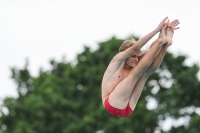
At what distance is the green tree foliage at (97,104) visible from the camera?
1815 inches

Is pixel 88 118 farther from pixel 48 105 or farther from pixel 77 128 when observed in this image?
pixel 48 105

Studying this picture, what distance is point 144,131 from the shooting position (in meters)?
46.3

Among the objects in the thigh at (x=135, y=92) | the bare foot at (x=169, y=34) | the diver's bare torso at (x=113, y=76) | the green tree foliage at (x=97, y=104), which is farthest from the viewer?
the green tree foliage at (x=97, y=104)

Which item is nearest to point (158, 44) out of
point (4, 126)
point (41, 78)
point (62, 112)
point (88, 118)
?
point (88, 118)

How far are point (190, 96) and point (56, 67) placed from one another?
17.5 meters

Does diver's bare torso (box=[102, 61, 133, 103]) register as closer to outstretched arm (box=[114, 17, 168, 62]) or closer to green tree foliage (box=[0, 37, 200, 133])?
outstretched arm (box=[114, 17, 168, 62])

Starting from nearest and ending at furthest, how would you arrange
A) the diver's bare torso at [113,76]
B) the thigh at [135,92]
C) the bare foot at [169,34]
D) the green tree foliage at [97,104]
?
the bare foot at [169,34] → the diver's bare torso at [113,76] → the thigh at [135,92] → the green tree foliage at [97,104]

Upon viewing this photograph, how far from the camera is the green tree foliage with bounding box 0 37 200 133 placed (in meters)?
46.1

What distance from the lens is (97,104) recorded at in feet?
158

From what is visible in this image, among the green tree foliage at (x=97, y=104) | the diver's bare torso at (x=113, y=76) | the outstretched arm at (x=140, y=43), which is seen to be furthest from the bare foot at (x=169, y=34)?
the green tree foliage at (x=97, y=104)

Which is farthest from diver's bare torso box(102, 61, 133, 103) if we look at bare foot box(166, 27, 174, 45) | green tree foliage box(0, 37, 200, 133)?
green tree foliage box(0, 37, 200, 133)

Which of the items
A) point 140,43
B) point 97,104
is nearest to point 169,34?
point 140,43

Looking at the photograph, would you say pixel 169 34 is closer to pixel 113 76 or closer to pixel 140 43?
pixel 140 43

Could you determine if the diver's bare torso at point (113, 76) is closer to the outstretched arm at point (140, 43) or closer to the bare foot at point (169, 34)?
the outstretched arm at point (140, 43)
